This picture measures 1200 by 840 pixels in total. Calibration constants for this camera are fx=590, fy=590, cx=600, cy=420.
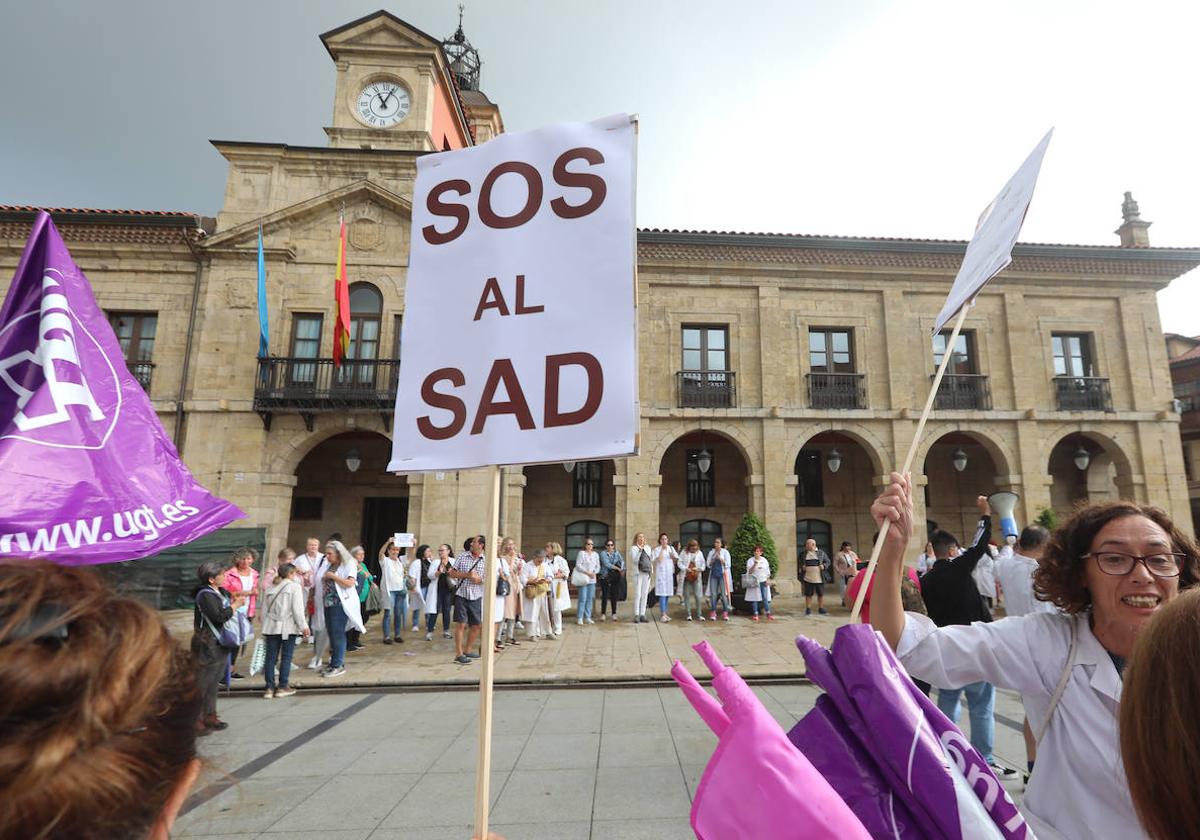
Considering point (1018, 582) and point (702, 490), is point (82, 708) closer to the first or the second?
point (1018, 582)

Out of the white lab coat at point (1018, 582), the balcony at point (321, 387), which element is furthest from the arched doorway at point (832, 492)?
the white lab coat at point (1018, 582)

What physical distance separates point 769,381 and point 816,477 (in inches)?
171

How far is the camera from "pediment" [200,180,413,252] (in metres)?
16.0

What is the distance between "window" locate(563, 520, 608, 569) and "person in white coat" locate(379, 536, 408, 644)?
7.99 meters

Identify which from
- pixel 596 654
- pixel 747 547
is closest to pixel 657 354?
pixel 747 547

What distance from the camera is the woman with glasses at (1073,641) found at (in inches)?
61.5

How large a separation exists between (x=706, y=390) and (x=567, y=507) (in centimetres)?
581

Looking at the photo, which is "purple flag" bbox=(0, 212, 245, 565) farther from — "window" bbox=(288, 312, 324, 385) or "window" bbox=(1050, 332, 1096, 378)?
"window" bbox=(1050, 332, 1096, 378)

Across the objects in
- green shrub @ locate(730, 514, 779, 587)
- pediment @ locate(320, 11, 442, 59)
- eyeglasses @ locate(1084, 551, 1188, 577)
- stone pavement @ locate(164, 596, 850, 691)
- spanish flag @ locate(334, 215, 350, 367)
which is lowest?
stone pavement @ locate(164, 596, 850, 691)

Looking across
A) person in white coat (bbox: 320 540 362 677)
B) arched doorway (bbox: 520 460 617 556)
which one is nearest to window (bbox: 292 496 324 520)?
arched doorway (bbox: 520 460 617 556)

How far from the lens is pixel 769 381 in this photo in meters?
17.1

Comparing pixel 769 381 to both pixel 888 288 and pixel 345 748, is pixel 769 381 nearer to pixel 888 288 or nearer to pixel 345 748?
pixel 888 288

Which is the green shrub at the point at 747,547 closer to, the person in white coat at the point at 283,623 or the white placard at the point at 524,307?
the person in white coat at the point at 283,623

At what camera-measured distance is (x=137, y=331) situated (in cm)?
1616
